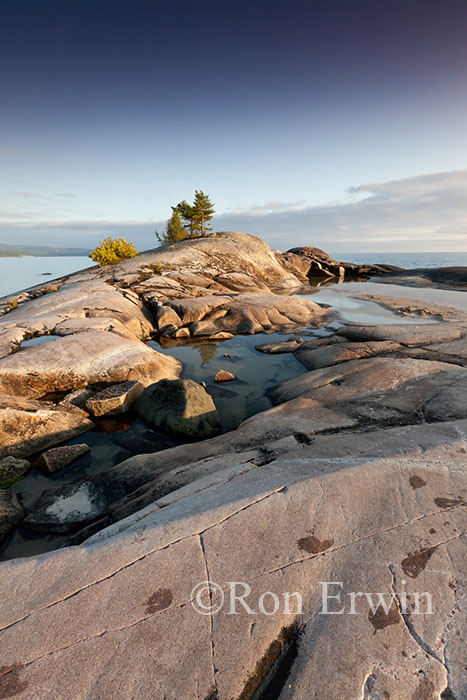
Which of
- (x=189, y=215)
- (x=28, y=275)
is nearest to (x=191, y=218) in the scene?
(x=189, y=215)

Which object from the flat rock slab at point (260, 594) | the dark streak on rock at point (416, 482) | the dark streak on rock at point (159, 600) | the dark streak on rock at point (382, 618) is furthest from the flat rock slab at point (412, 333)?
the dark streak on rock at point (159, 600)

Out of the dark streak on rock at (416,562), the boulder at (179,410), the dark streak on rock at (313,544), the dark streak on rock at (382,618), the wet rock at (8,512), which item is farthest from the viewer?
the boulder at (179,410)

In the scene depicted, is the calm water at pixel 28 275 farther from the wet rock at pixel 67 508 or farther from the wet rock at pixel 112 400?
the wet rock at pixel 67 508

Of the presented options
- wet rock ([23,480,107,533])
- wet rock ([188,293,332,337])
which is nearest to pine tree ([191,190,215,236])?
wet rock ([188,293,332,337])

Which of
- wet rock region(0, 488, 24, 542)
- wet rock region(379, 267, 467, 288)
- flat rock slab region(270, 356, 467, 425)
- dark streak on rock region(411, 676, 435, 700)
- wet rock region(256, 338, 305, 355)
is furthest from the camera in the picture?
wet rock region(379, 267, 467, 288)

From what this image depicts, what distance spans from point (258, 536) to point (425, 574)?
1817mm

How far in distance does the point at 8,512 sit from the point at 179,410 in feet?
15.9

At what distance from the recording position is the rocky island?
8.46 ft

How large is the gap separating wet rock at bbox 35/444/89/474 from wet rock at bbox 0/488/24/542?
3.58 ft


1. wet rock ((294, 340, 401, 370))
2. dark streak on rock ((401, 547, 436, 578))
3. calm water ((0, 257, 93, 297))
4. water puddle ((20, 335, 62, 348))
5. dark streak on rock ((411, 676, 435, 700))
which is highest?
calm water ((0, 257, 93, 297))

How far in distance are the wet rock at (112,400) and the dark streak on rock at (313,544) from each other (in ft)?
28.3

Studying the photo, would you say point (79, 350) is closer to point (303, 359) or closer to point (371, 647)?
point (303, 359)

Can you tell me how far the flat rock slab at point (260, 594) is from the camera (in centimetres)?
252

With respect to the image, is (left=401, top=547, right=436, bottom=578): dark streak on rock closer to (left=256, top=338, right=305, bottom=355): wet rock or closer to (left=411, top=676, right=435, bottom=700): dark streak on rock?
(left=411, top=676, right=435, bottom=700): dark streak on rock
